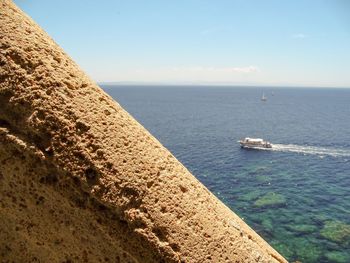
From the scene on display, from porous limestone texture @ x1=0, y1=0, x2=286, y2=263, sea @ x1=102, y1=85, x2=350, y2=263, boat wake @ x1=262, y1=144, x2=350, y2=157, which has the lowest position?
sea @ x1=102, y1=85, x2=350, y2=263

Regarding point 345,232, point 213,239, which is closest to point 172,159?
point 213,239

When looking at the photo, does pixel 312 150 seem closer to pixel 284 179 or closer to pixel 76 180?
pixel 284 179

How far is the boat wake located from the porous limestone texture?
5859cm

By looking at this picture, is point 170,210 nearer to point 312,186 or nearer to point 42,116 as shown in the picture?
point 42,116

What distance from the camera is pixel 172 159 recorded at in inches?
184

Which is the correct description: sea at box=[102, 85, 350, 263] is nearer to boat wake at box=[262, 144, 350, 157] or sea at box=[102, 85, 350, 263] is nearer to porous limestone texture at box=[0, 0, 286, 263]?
boat wake at box=[262, 144, 350, 157]

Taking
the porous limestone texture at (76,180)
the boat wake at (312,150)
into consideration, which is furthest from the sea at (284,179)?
the porous limestone texture at (76,180)

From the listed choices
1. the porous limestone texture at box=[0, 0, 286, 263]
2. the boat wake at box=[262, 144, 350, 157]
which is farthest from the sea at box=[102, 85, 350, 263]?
the porous limestone texture at box=[0, 0, 286, 263]

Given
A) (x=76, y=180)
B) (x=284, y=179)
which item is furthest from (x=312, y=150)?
(x=76, y=180)

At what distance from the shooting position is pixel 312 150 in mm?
59656

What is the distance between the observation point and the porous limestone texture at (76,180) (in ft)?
12.9

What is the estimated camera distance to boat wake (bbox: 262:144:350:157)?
189 feet

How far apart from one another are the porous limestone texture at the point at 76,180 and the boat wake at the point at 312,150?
192 ft

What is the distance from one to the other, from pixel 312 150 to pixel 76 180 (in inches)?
2431
